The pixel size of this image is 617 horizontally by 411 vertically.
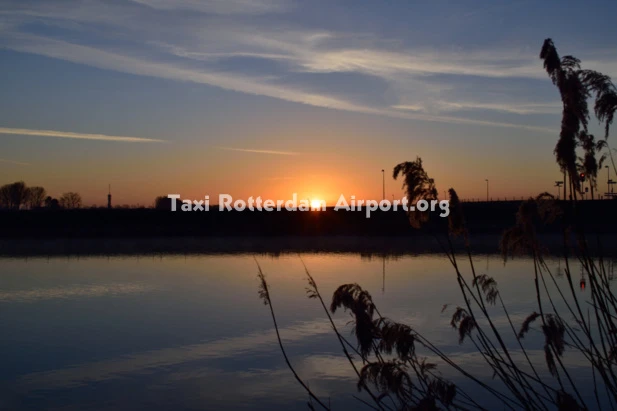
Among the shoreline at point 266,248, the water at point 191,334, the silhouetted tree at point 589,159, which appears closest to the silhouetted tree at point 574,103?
the silhouetted tree at point 589,159

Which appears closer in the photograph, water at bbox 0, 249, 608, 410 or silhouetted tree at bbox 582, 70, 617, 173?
silhouetted tree at bbox 582, 70, 617, 173

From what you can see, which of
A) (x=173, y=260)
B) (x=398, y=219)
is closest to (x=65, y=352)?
(x=173, y=260)

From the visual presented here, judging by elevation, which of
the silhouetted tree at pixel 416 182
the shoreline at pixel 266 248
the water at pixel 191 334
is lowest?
the water at pixel 191 334

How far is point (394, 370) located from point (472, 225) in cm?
7692

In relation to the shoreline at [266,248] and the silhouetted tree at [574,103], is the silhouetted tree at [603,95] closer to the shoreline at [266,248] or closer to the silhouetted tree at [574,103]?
the silhouetted tree at [574,103]

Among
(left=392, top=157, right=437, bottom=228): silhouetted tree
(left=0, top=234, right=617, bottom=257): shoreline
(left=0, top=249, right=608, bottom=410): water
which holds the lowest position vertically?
(left=0, top=249, right=608, bottom=410): water

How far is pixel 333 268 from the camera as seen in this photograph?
2945cm

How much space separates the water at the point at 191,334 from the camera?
10.2 metres

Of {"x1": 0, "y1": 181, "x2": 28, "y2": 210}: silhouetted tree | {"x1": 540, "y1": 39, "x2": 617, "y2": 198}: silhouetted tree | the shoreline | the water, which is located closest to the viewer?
{"x1": 540, "y1": 39, "x2": 617, "y2": 198}: silhouetted tree

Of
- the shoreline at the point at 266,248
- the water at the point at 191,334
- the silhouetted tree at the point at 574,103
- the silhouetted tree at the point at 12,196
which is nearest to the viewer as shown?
the silhouetted tree at the point at 574,103

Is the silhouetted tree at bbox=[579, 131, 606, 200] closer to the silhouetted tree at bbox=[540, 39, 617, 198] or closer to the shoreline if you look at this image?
the silhouetted tree at bbox=[540, 39, 617, 198]

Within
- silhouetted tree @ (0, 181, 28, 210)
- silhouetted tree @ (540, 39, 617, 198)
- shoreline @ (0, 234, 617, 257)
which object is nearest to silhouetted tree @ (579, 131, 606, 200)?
silhouetted tree @ (540, 39, 617, 198)

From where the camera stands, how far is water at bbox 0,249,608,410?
10.2 m

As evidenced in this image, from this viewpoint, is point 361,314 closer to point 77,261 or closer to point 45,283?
point 45,283
